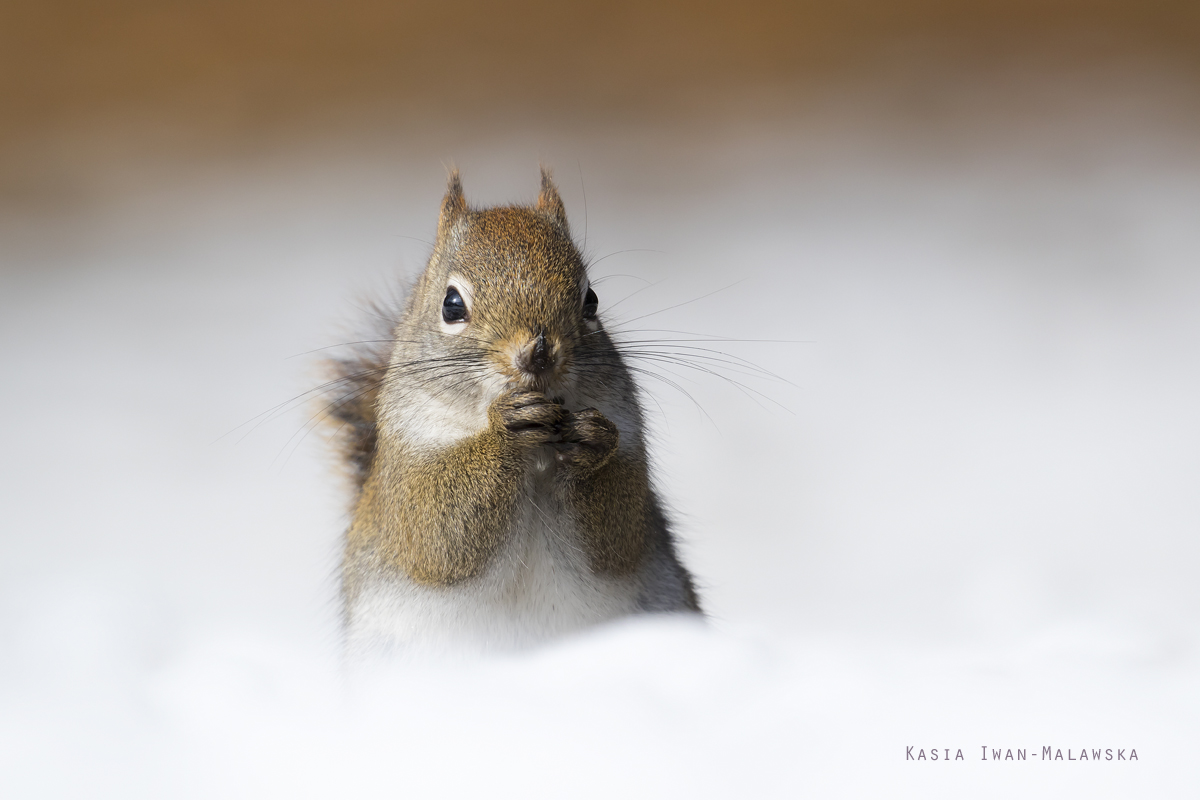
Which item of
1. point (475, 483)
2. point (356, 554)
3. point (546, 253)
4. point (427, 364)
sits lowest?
point (356, 554)

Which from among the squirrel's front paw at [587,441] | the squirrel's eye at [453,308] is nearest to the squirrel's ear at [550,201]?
the squirrel's eye at [453,308]

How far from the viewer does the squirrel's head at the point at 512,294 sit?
40.2 inches

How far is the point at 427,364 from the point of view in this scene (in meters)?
1.11

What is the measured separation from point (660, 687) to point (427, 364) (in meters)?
0.42

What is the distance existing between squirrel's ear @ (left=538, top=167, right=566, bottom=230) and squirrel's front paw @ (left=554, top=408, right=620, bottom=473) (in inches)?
11.8

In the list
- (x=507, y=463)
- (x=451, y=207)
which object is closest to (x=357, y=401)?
(x=451, y=207)

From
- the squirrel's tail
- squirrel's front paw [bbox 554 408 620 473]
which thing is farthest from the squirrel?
the squirrel's tail

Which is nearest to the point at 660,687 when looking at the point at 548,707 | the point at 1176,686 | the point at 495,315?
the point at 548,707

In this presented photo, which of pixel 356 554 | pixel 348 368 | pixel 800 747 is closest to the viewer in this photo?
pixel 800 747

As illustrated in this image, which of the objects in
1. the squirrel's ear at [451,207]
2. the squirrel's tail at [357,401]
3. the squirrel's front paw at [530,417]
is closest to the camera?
the squirrel's front paw at [530,417]

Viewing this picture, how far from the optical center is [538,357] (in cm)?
99

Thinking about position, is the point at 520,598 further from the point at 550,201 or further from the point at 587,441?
the point at 550,201

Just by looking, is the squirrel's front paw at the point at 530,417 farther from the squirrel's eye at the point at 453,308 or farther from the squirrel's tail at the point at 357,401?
the squirrel's tail at the point at 357,401

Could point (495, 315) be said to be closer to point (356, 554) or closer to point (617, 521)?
point (617, 521)
